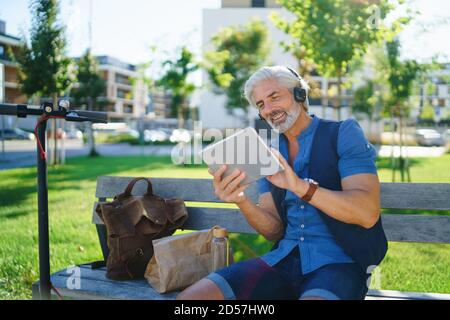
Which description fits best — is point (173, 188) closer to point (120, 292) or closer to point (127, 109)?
point (120, 292)

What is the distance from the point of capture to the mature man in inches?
81.2

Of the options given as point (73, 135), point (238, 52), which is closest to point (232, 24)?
point (238, 52)

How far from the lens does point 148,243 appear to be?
2877 millimetres

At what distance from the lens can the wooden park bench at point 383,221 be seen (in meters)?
2.65

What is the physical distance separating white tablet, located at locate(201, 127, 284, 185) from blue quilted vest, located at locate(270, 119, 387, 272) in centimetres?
31

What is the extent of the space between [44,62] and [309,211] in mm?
14054

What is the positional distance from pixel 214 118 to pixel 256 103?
4394 cm

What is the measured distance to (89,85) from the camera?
79.6ft

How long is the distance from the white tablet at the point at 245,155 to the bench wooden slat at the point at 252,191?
921mm

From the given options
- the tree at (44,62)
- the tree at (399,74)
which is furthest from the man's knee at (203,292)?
the tree at (399,74)

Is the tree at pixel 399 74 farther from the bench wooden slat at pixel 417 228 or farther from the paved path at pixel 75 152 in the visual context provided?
the bench wooden slat at pixel 417 228

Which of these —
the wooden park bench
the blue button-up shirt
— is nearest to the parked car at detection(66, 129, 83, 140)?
the wooden park bench
